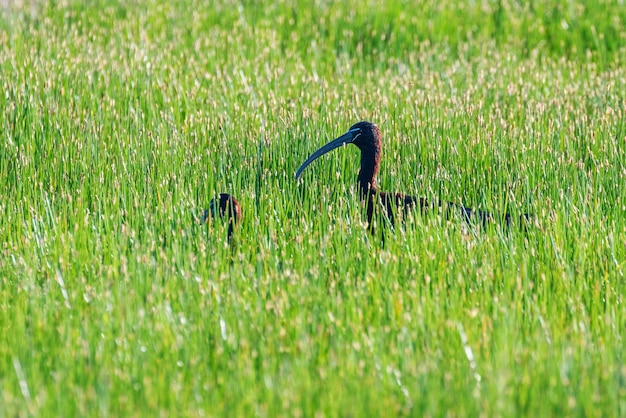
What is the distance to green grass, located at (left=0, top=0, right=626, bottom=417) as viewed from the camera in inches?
152

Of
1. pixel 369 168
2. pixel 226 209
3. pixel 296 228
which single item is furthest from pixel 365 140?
pixel 226 209

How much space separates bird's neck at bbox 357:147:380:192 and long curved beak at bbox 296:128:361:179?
13 centimetres

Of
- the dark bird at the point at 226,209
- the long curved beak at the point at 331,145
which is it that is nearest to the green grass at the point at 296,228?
the dark bird at the point at 226,209

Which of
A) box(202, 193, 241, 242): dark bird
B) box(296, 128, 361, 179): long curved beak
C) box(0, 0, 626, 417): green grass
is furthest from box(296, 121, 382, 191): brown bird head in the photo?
box(202, 193, 241, 242): dark bird

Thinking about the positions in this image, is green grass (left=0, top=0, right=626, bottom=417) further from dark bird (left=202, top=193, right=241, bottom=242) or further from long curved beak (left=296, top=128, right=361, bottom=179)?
long curved beak (left=296, top=128, right=361, bottom=179)

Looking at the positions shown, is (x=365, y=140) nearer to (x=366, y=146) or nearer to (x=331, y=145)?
(x=366, y=146)

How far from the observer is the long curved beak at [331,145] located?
6.71 meters

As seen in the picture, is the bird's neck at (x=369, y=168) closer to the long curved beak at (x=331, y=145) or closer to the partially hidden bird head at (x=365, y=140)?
the partially hidden bird head at (x=365, y=140)

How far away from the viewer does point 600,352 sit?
4.18 m

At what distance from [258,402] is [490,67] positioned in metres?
6.84

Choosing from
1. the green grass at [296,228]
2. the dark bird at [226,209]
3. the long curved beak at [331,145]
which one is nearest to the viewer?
the green grass at [296,228]

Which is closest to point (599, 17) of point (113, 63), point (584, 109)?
point (584, 109)

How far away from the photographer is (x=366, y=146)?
679 centimetres

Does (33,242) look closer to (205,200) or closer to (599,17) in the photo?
(205,200)
